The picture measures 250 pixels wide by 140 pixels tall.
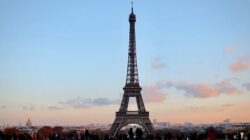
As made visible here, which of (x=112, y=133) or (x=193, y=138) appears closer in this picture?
(x=193, y=138)

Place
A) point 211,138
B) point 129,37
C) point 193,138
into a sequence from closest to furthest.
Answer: point 211,138
point 193,138
point 129,37

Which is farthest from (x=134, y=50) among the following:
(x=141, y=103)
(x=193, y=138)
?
(x=193, y=138)

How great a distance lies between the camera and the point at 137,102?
7775cm

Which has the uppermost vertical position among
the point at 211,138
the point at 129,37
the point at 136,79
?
the point at 129,37

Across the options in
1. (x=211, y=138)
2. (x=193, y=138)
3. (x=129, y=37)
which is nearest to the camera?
(x=211, y=138)

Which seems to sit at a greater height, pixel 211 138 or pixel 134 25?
pixel 134 25

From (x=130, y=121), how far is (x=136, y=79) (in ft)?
23.4

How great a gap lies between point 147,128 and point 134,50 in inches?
520

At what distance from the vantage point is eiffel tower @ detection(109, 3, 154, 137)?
76.9m

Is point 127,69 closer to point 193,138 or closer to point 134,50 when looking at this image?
point 134,50

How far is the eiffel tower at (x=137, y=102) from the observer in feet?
252

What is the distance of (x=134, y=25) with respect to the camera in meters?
77.1

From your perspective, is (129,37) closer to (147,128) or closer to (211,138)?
(147,128)

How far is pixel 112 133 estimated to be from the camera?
76.7 metres
